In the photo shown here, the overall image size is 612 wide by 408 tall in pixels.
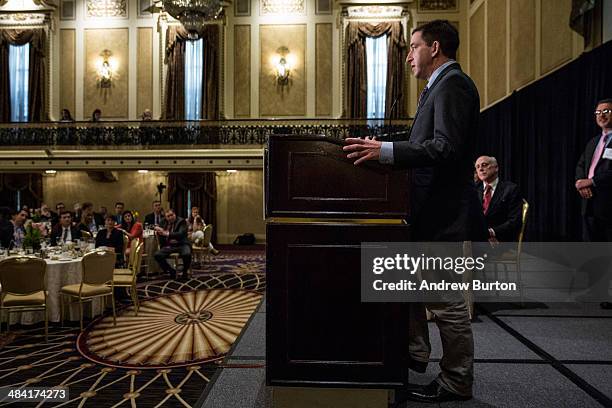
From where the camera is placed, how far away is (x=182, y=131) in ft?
37.3

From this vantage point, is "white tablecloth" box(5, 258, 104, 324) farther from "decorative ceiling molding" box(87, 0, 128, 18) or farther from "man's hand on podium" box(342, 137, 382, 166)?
"decorative ceiling molding" box(87, 0, 128, 18)

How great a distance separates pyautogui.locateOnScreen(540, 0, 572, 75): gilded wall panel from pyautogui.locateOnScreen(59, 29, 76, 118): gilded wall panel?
11.1 meters

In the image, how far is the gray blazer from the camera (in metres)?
1.69

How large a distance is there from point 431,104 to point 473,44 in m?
10.1

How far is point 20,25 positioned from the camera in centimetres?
1210

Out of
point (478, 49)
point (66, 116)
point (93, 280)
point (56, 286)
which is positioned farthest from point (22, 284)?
point (478, 49)

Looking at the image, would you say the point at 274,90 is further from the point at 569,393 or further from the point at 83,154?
the point at 569,393

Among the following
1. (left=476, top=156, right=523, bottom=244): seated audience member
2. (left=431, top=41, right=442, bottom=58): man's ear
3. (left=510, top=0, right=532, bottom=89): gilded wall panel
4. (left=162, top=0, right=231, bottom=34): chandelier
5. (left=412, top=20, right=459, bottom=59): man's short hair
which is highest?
(left=162, top=0, right=231, bottom=34): chandelier

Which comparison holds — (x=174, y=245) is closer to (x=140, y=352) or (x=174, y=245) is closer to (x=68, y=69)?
(x=140, y=352)

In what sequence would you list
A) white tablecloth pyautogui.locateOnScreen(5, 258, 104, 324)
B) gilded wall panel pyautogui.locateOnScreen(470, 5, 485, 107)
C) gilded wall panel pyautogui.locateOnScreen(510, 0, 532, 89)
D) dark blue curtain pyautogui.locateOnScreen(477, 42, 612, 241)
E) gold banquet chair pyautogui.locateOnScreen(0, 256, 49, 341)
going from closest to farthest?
gold banquet chair pyautogui.locateOnScreen(0, 256, 49, 341), white tablecloth pyautogui.locateOnScreen(5, 258, 104, 324), dark blue curtain pyautogui.locateOnScreen(477, 42, 612, 241), gilded wall panel pyautogui.locateOnScreen(510, 0, 532, 89), gilded wall panel pyautogui.locateOnScreen(470, 5, 485, 107)

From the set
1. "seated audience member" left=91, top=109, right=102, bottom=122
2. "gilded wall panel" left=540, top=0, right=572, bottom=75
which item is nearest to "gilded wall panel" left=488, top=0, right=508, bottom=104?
"gilded wall panel" left=540, top=0, right=572, bottom=75

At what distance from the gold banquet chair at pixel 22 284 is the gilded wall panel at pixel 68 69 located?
9280mm

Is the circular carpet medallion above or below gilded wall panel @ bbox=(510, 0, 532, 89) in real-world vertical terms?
below

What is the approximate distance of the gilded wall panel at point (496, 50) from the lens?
836 centimetres
